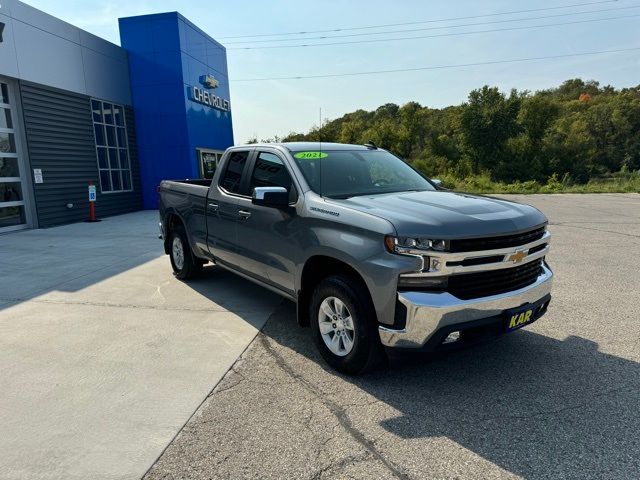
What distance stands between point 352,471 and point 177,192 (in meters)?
4.95

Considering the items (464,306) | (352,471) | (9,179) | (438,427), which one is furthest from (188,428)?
(9,179)

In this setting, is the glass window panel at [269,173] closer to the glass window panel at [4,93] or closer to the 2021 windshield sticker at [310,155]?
the 2021 windshield sticker at [310,155]

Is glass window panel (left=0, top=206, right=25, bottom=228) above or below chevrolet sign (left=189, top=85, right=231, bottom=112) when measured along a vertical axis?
below

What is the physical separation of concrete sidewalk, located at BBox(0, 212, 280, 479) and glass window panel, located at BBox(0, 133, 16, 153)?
617 centimetres

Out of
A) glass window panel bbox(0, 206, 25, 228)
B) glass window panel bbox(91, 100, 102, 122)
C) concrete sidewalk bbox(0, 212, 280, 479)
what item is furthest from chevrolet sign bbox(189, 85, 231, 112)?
concrete sidewalk bbox(0, 212, 280, 479)

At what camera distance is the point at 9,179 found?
1253cm

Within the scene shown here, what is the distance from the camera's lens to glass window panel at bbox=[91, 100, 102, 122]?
15.9m

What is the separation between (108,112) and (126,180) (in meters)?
2.57

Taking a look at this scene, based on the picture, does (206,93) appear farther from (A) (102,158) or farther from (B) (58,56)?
(B) (58,56)

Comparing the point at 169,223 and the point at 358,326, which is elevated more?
the point at 169,223

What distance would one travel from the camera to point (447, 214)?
134 inches

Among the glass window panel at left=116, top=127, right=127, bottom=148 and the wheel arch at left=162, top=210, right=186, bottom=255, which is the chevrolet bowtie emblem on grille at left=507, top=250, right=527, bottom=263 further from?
the glass window panel at left=116, top=127, right=127, bottom=148

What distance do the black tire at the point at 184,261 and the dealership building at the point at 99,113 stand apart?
8.29m

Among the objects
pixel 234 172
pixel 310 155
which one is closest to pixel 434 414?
pixel 310 155
